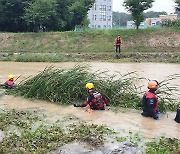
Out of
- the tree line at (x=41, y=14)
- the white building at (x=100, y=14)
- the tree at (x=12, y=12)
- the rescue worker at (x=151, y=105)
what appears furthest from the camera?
the white building at (x=100, y=14)

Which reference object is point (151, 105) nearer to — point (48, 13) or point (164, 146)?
point (164, 146)

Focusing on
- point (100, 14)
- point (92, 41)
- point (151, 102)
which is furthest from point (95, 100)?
point (100, 14)

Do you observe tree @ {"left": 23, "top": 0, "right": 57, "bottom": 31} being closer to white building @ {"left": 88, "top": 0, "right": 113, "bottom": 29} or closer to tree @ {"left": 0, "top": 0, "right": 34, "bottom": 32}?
tree @ {"left": 0, "top": 0, "right": 34, "bottom": 32}

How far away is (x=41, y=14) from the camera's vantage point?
38.5 metres

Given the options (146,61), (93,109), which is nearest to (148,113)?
(93,109)

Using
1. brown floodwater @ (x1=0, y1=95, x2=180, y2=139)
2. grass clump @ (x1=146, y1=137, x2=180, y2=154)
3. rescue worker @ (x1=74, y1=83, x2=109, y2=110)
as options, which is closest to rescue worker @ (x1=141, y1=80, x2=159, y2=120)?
brown floodwater @ (x1=0, y1=95, x2=180, y2=139)

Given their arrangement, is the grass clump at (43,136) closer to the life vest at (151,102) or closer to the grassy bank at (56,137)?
the grassy bank at (56,137)

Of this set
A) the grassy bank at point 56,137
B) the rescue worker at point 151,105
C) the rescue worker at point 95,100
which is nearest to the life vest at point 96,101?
the rescue worker at point 95,100

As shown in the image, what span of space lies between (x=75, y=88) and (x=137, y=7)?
2654 cm

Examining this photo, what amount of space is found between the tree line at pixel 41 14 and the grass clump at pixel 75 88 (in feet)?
91.9

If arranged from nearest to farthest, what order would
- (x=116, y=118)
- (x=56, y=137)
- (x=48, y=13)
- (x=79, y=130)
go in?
(x=56, y=137)
(x=79, y=130)
(x=116, y=118)
(x=48, y=13)

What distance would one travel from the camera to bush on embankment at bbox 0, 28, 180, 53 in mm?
32719

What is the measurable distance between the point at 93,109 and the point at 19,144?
11.6ft

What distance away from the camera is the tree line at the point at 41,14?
1529 inches
